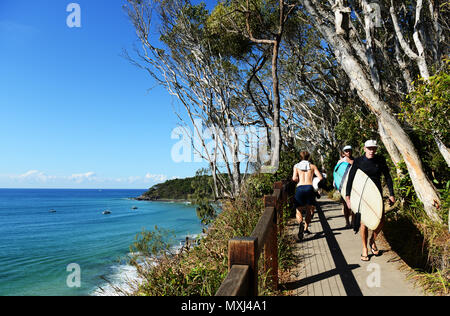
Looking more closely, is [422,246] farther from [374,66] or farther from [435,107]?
[374,66]

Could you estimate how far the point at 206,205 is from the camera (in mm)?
9734

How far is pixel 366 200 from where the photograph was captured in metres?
4.65

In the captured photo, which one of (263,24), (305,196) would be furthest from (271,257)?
(263,24)

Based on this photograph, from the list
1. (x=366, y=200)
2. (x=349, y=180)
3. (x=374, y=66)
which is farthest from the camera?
(x=374, y=66)

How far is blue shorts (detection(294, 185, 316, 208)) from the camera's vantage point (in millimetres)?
5715

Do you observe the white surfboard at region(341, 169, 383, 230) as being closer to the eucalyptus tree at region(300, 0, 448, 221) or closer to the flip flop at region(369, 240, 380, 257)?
Result: the flip flop at region(369, 240, 380, 257)

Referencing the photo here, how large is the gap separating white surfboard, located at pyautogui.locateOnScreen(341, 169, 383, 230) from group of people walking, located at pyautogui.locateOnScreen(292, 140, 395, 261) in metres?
0.08

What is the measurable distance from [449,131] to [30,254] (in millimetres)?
29631

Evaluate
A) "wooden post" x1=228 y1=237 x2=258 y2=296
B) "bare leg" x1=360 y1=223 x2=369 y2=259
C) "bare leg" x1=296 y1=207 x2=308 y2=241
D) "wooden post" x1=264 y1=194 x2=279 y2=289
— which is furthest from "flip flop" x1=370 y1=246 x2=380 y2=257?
"wooden post" x1=228 y1=237 x2=258 y2=296

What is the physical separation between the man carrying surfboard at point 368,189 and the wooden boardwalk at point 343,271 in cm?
28

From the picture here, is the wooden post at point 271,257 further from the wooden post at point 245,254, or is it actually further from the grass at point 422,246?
the grass at point 422,246

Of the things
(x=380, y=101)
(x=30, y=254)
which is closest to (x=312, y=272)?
(x=380, y=101)

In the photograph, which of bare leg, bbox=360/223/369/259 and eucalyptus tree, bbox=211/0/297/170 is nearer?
bare leg, bbox=360/223/369/259

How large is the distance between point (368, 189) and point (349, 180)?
0.31 metres
